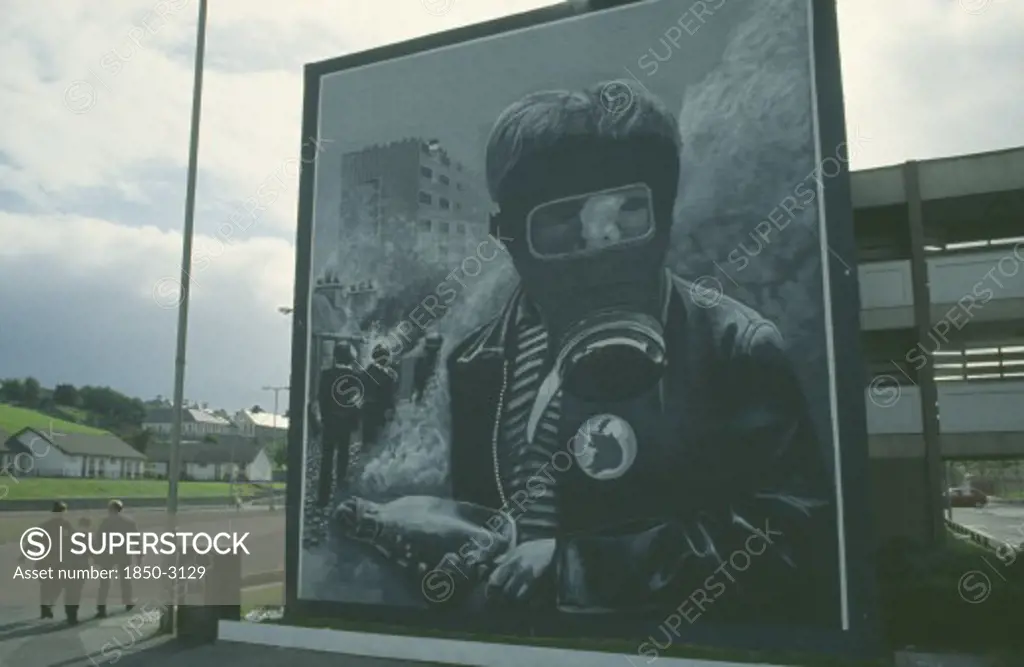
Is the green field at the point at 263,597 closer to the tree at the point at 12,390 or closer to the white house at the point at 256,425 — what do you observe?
the tree at the point at 12,390

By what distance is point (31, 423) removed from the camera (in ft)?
227

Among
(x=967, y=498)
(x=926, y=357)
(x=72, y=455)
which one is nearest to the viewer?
(x=926, y=357)

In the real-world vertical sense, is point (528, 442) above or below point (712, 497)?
above

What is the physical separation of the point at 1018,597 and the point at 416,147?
11.6 m

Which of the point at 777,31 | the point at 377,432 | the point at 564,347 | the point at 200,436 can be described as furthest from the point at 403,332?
the point at 200,436

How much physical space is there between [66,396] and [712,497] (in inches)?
3848

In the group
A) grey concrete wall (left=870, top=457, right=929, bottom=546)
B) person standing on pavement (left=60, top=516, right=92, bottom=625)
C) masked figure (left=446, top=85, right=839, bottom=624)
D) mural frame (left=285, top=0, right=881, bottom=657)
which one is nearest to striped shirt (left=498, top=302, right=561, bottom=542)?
masked figure (left=446, top=85, right=839, bottom=624)

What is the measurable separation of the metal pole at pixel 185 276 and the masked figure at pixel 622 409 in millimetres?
4432

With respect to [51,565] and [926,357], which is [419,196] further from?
[926,357]

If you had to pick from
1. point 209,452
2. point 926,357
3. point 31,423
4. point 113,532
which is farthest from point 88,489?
point 926,357

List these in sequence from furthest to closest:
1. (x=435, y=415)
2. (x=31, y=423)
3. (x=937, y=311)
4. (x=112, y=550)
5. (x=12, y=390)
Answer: (x=12, y=390), (x=31, y=423), (x=937, y=311), (x=112, y=550), (x=435, y=415)

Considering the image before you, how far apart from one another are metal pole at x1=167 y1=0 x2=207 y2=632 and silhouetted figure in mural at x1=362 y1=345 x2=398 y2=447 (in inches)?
118

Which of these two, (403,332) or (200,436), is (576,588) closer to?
(403,332)

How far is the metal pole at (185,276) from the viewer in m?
12.6
